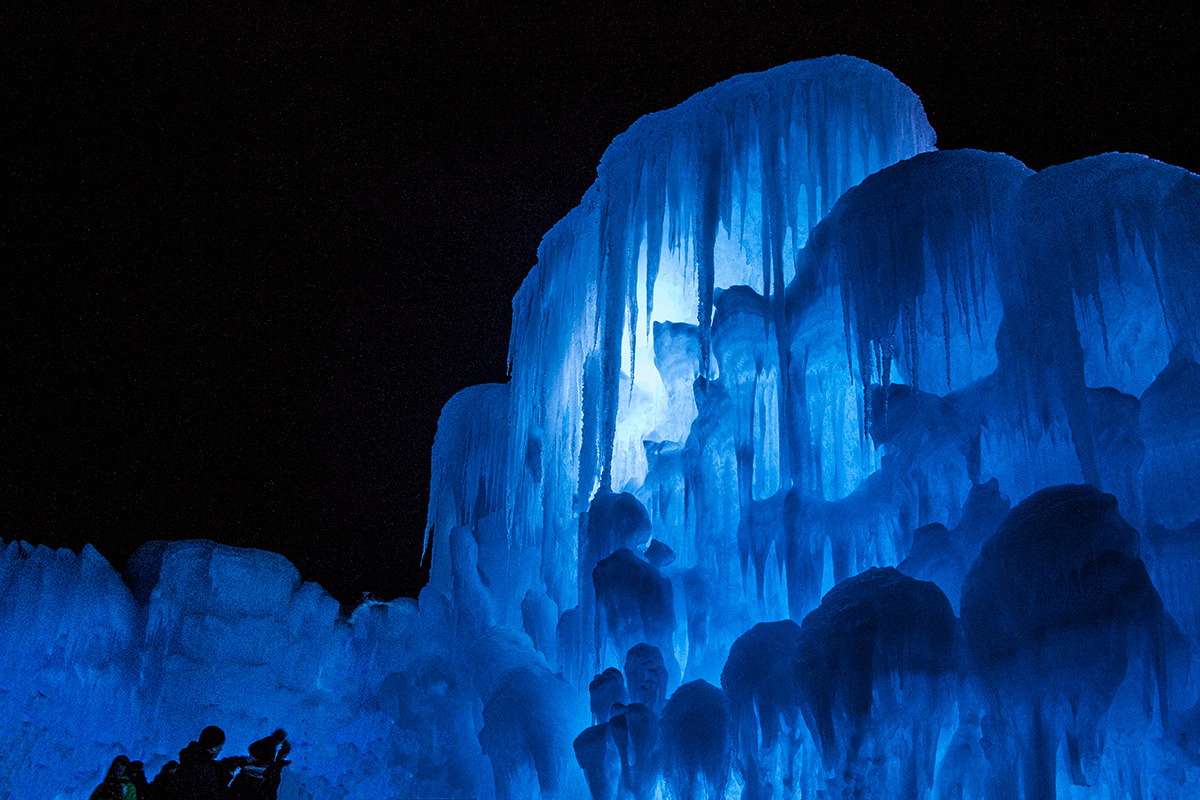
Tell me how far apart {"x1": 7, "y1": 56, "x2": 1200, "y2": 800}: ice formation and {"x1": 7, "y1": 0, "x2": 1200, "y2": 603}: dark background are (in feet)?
16.9

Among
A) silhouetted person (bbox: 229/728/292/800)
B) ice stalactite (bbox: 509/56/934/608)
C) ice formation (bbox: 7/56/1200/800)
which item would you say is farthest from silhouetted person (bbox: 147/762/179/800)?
ice stalactite (bbox: 509/56/934/608)

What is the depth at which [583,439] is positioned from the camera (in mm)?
8352

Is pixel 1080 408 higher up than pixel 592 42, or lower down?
lower down

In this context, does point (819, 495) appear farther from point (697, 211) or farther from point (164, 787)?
point (164, 787)

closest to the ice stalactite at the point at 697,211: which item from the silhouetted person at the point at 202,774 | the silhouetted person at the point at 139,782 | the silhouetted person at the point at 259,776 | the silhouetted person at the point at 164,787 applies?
the silhouetted person at the point at 259,776

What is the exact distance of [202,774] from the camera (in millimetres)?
7336

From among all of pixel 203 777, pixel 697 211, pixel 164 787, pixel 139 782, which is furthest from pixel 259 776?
pixel 697 211

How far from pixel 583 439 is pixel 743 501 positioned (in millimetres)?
1864

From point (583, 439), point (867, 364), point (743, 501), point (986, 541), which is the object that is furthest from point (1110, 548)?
point (583, 439)

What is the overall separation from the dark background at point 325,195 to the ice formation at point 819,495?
515cm

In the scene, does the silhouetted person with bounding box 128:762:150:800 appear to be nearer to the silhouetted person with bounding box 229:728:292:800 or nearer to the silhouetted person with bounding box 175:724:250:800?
the silhouetted person with bounding box 175:724:250:800

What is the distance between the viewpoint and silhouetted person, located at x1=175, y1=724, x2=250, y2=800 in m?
7.27

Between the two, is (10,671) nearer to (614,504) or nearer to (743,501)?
(614,504)

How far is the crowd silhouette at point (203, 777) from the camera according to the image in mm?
7250
